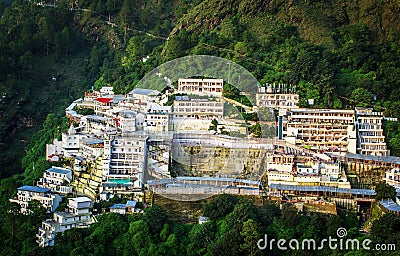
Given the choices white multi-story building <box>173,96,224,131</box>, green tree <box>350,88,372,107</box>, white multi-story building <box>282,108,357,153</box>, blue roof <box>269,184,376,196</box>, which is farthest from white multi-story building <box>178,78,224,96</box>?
blue roof <box>269,184,376,196</box>

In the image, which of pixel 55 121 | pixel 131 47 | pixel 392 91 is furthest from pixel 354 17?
pixel 55 121

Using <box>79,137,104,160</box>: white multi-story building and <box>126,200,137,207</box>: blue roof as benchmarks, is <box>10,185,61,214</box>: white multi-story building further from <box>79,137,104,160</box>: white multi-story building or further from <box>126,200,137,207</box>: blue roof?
<box>126,200,137,207</box>: blue roof

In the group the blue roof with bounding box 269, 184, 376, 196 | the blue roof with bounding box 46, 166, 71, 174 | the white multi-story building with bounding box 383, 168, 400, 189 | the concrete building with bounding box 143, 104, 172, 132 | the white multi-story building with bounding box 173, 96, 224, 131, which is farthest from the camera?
the white multi-story building with bounding box 173, 96, 224, 131

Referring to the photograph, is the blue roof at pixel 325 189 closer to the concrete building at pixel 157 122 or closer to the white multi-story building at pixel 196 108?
the white multi-story building at pixel 196 108

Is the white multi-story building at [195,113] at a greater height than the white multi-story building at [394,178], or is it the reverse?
the white multi-story building at [195,113]

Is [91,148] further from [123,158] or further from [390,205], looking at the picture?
[390,205]

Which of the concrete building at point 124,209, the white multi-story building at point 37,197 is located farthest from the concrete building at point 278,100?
the white multi-story building at point 37,197
